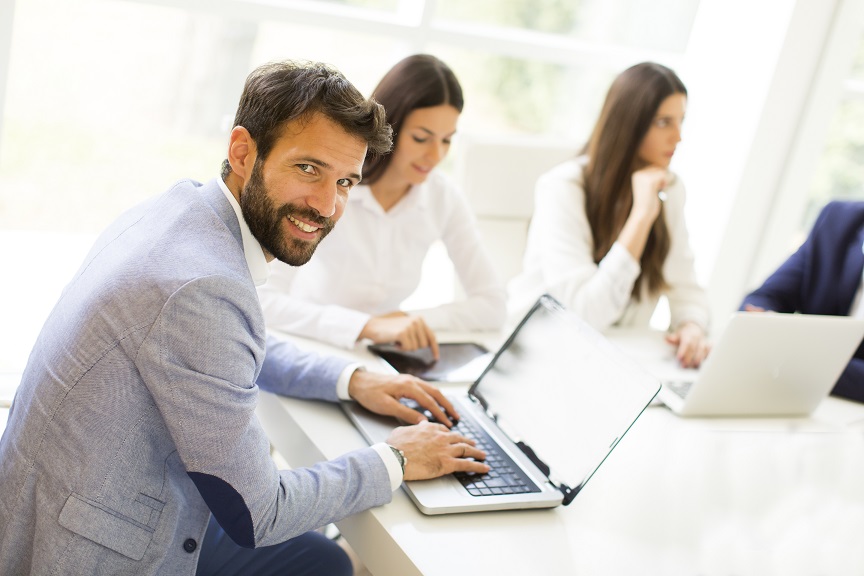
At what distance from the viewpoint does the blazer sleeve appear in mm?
1042

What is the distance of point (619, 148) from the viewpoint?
2314 mm

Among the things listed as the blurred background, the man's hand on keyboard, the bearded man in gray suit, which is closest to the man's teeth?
the bearded man in gray suit

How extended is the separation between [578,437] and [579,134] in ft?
7.98

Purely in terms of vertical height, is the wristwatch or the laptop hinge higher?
the wristwatch

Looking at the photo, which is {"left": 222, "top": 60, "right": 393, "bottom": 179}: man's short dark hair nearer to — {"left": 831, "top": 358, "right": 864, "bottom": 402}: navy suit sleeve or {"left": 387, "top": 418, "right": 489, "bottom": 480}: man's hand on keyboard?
{"left": 387, "top": 418, "right": 489, "bottom": 480}: man's hand on keyboard

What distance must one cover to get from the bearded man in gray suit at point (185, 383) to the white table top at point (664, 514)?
0.11 metres

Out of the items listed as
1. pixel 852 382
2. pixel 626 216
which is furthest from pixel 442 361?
pixel 852 382

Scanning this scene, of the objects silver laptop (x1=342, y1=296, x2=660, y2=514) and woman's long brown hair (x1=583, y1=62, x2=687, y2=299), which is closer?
silver laptop (x1=342, y1=296, x2=660, y2=514)

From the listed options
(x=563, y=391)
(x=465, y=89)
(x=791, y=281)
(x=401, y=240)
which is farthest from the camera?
(x=465, y=89)

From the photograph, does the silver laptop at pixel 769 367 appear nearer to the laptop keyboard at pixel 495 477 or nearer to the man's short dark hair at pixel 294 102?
the laptop keyboard at pixel 495 477

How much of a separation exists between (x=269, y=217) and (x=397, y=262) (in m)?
0.90

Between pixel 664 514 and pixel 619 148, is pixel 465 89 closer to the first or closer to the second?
pixel 619 148

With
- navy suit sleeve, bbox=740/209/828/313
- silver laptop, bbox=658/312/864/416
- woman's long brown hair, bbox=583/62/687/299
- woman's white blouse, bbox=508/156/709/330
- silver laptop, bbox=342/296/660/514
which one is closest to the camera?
silver laptop, bbox=342/296/660/514

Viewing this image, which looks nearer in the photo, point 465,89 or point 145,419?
point 145,419
